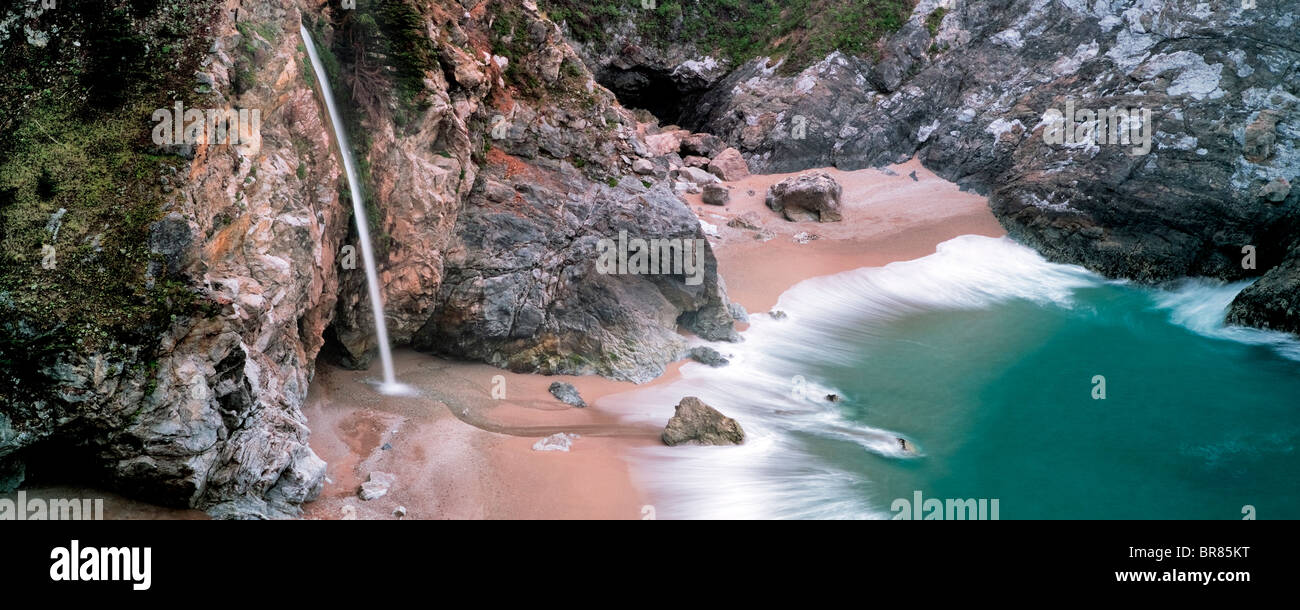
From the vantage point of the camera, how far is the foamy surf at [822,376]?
9.00m

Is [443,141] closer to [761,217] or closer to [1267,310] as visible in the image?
[761,217]

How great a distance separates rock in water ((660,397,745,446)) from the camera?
32.3 feet

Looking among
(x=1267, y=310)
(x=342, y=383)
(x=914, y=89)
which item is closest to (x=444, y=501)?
(x=342, y=383)

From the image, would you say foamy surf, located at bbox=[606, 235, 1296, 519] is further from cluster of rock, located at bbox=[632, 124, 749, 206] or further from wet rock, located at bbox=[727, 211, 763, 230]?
cluster of rock, located at bbox=[632, 124, 749, 206]

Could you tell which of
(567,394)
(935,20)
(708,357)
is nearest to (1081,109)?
(935,20)

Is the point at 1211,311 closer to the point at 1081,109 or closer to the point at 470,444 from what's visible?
the point at 1081,109

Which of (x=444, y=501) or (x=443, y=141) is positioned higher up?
(x=443, y=141)

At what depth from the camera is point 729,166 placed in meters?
21.3

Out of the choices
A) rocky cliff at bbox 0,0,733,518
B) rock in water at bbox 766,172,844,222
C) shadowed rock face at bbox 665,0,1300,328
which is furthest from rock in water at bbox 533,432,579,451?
shadowed rock face at bbox 665,0,1300,328

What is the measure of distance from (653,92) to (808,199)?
8.54 m

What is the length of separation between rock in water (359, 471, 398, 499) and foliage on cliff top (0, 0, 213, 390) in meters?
2.47
